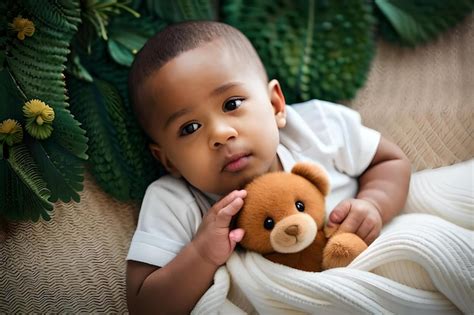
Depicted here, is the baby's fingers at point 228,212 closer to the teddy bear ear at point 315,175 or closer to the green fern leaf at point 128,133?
the teddy bear ear at point 315,175

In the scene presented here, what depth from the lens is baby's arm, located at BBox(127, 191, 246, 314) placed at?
37.6 inches

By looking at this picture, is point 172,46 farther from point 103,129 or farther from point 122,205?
point 122,205

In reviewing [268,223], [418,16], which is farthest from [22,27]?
[418,16]

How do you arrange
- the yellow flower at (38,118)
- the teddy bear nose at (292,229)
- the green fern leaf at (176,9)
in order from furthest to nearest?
the green fern leaf at (176,9) < the yellow flower at (38,118) < the teddy bear nose at (292,229)

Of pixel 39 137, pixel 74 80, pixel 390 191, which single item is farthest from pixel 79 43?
pixel 390 191

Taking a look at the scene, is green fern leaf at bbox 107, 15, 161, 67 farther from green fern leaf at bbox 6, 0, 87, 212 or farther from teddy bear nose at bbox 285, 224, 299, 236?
teddy bear nose at bbox 285, 224, 299, 236

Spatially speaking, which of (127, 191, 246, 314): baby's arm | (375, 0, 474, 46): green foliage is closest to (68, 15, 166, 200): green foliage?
(127, 191, 246, 314): baby's arm

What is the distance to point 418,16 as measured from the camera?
1326 mm

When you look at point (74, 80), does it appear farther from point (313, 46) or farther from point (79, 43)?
point (313, 46)

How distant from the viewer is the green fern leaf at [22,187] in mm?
1004

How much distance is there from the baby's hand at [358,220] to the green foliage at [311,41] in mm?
327

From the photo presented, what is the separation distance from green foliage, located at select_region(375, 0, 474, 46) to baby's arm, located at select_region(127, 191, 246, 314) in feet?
2.00

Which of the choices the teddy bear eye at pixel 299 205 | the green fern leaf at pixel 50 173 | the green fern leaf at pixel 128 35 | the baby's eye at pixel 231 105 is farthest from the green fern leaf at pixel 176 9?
the teddy bear eye at pixel 299 205

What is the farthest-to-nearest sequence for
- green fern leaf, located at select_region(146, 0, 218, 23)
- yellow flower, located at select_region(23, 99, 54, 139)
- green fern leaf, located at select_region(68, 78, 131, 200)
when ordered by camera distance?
1. green fern leaf, located at select_region(146, 0, 218, 23)
2. green fern leaf, located at select_region(68, 78, 131, 200)
3. yellow flower, located at select_region(23, 99, 54, 139)
